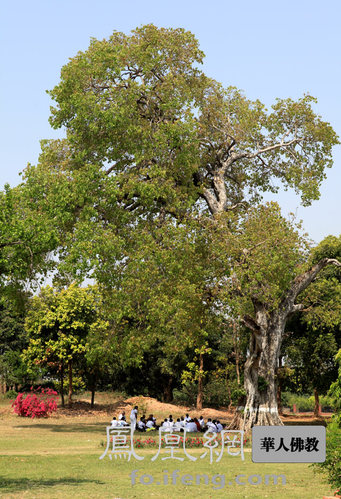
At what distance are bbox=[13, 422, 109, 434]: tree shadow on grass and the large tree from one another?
7.74 metres

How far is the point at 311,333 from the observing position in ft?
119

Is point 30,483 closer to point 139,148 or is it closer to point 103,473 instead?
point 103,473

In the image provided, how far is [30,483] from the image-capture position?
1438cm

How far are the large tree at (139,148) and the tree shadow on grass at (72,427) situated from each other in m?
7.74

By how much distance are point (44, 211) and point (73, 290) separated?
16363 millimetres

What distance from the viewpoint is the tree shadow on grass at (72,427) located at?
99.7ft

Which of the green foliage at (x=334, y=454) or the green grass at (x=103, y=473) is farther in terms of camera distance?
the green grass at (x=103, y=473)

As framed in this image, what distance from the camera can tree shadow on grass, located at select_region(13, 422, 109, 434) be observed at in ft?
99.7

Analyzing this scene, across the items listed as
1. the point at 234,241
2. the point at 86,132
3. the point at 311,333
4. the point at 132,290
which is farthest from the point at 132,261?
the point at 311,333

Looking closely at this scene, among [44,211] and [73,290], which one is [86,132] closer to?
[44,211]

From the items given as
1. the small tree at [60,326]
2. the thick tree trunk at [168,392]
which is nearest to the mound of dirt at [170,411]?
the thick tree trunk at [168,392]

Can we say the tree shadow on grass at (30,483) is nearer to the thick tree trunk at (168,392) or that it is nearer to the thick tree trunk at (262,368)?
the thick tree trunk at (262,368)

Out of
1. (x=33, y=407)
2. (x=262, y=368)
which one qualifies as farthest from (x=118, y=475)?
(x=33, y=407)

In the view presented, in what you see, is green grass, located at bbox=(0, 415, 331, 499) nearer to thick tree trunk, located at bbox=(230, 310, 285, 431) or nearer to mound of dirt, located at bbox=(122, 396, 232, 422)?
thick tree trunk, located at bbox=(230, 310, 285, 431)
